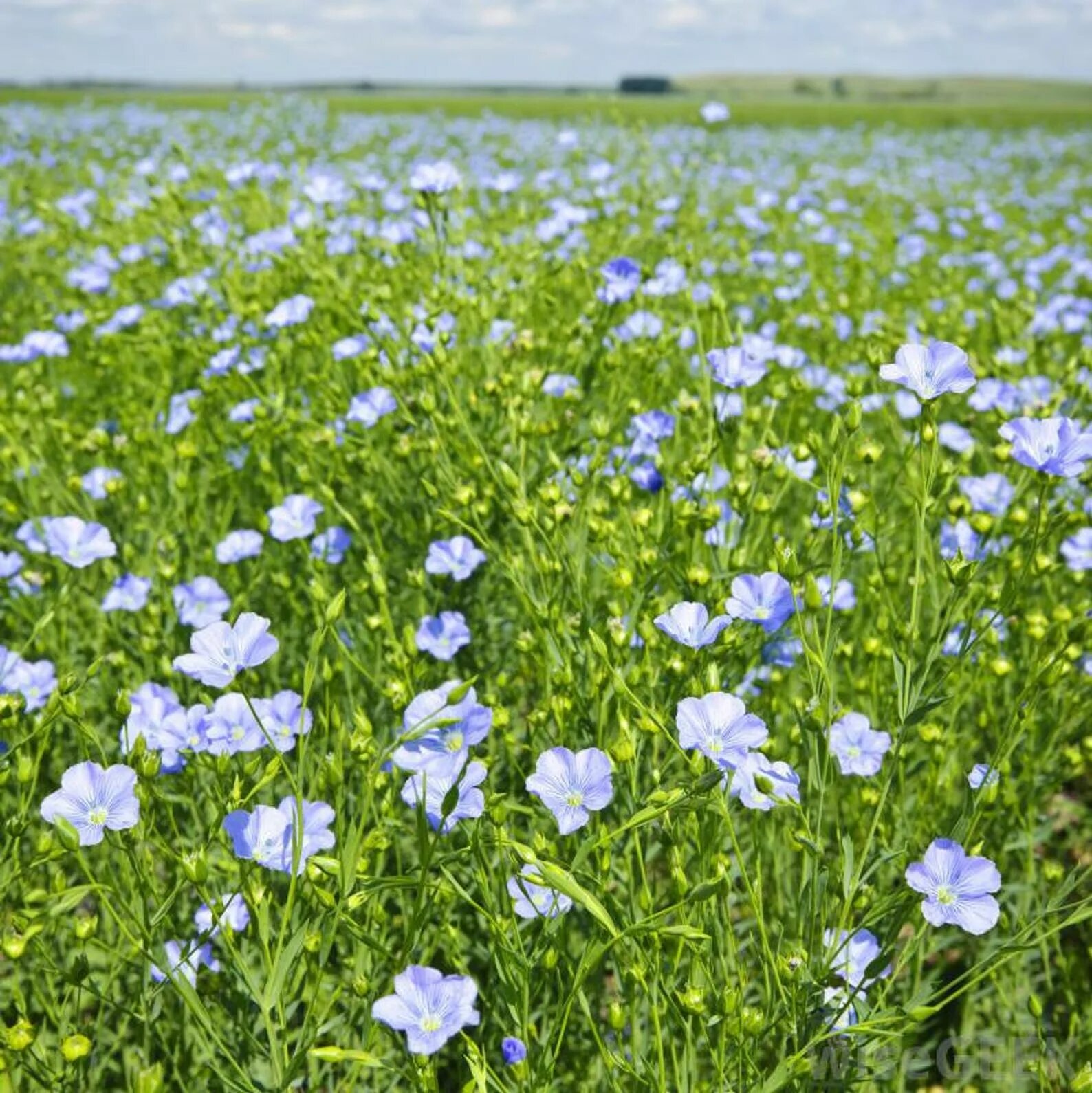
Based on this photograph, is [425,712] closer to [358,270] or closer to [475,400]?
[475,400]

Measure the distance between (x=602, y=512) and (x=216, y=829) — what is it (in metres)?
1.12

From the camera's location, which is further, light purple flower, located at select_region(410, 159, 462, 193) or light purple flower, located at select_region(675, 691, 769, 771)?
light purple flower, located at select_region(410, 159, 462, 193)

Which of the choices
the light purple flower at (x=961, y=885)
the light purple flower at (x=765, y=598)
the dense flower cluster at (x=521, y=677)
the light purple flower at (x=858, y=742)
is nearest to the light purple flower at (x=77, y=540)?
the dense flower cluster at (x=521, y=677)

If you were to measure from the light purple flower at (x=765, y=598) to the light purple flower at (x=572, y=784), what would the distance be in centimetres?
40

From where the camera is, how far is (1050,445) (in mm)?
1473

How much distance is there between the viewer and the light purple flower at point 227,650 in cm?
134

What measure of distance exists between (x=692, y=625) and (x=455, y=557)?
2.52ft

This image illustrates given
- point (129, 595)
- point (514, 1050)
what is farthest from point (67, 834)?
point (129, 595)

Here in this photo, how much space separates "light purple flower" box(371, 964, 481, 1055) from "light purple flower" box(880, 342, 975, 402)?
101 centimetres

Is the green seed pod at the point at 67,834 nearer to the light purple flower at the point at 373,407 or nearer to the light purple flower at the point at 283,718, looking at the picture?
the light purple flower at the point at 283,718

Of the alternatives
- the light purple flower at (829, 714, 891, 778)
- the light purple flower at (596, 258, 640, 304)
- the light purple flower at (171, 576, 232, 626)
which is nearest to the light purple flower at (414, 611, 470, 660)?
the light purple flower at (171, 576, 232, 626)

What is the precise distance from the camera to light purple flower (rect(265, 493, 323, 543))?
2.19 meters

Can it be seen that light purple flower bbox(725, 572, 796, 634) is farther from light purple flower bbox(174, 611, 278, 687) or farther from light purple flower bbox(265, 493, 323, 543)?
light purple flower bbox(265, 493, 323, 543)

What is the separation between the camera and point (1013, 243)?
6766 mm
